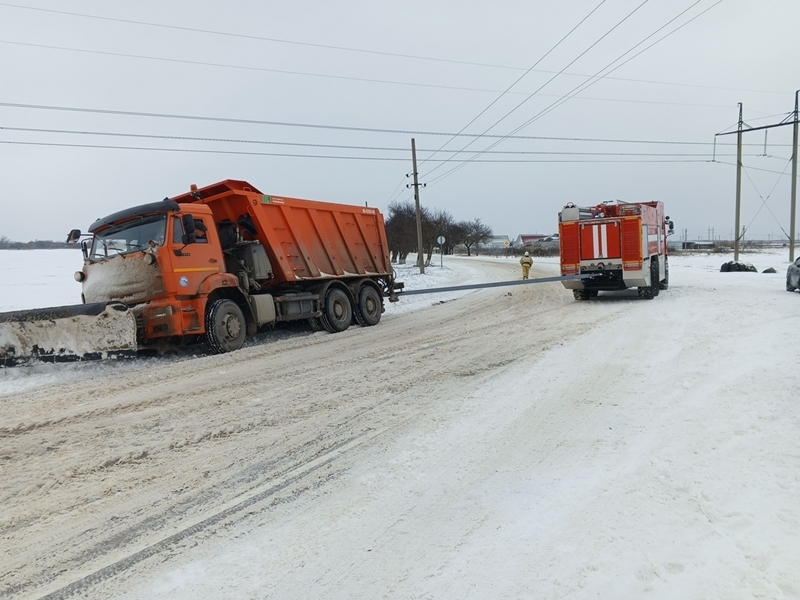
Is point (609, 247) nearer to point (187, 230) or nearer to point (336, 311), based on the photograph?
point (336, 311)

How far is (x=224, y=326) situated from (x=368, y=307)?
14.6ft

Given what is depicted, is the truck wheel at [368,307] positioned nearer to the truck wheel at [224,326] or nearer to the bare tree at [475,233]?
the truck wheel at [224,326]

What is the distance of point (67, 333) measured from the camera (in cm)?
810

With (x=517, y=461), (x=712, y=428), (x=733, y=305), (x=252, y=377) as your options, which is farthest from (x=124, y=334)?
(x=733, y=305)

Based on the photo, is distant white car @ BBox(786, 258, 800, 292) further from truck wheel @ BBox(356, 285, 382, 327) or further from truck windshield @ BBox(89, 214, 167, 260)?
truck windshield @ BBox(89, 214, 167, 260)

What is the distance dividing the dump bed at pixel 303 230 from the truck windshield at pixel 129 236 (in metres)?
1.54

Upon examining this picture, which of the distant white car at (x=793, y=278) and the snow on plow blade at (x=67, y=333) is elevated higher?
the snow on plow blade at (x=67, y=333)

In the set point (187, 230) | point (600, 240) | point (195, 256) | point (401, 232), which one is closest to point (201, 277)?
point (195, 256)

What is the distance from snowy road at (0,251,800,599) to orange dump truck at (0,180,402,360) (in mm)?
929

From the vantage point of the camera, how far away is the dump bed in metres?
10.7

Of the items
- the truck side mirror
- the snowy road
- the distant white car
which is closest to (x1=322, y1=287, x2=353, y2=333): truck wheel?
the truck side mirror

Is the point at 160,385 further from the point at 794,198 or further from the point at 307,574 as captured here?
the point at 794,198

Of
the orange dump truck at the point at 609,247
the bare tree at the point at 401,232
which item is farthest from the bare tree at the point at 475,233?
the orange dump truck at the point at 609,247

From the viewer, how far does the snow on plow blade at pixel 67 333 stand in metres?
8.02
